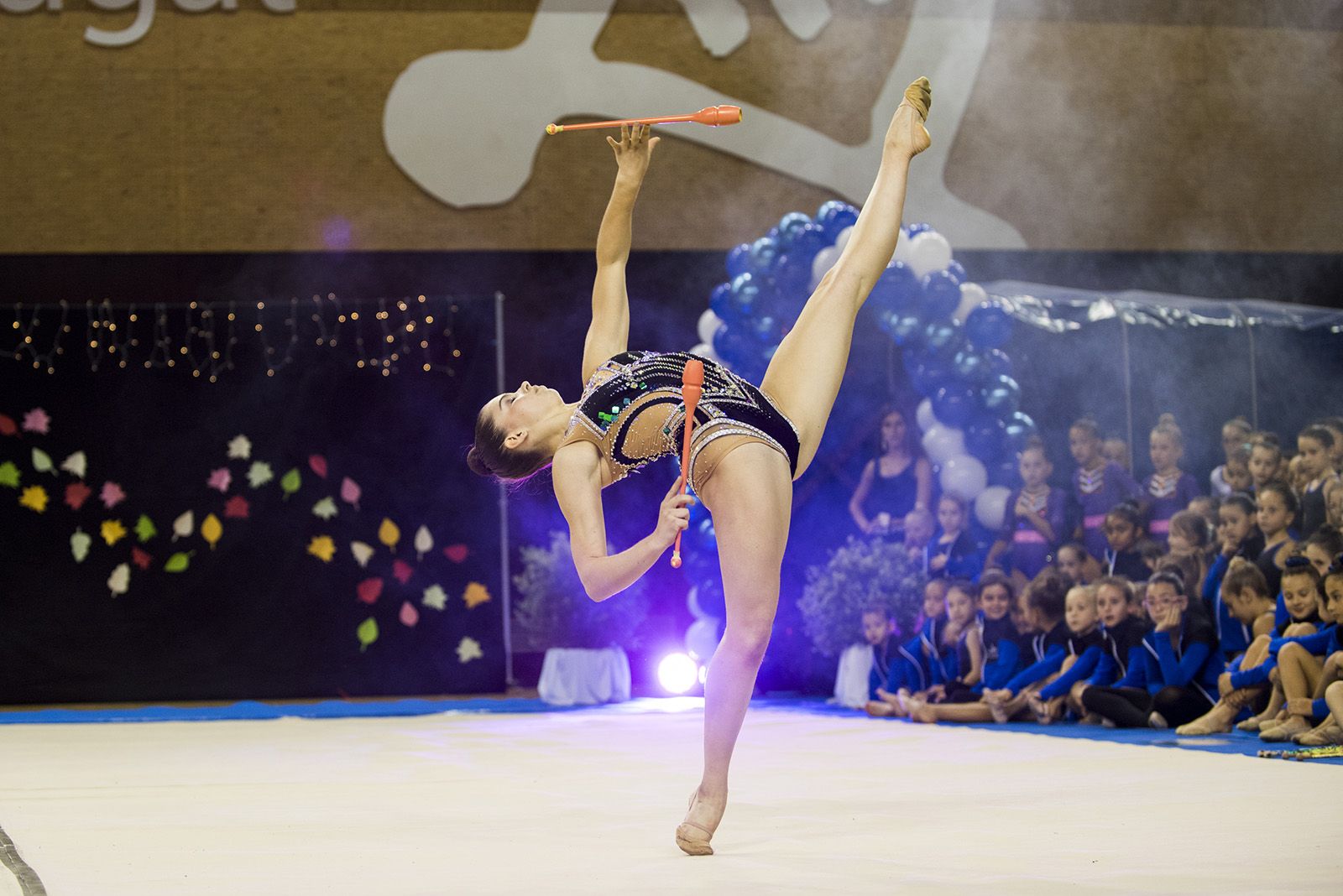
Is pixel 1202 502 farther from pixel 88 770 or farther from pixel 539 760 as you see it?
pixel 88 770

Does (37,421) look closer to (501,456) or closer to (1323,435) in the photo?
(501,456)

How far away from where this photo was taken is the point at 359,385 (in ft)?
25.6

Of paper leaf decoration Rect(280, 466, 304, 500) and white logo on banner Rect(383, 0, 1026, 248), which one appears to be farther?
white logo on banner Rect(383, 0, 1026, 248)

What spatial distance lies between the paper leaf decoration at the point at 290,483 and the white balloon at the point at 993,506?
11.9ft

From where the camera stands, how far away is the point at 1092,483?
621 centimetres

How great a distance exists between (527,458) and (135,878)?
1.13 metres

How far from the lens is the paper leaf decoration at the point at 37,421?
303 inches

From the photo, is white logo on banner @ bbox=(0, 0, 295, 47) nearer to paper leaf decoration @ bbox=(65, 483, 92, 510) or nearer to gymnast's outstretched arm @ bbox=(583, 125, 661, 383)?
paper leaf decoration @ bbox=(65, 483, 92, 510)

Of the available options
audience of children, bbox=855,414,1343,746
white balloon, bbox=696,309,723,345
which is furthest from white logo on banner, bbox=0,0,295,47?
audience of children, bbox=855,414,1343,746

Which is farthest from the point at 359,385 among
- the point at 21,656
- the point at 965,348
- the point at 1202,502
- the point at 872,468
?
the point at 1202,502

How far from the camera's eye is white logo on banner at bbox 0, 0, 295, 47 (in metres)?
8.11

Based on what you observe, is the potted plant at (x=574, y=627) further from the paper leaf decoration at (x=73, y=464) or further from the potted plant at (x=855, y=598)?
the paper leaf decoration at (x=73, y=464)

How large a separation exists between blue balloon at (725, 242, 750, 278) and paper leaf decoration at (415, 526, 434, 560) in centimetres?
223

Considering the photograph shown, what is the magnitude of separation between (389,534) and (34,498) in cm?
189
